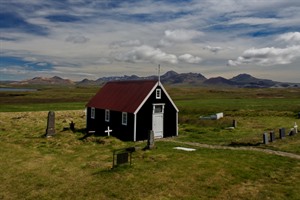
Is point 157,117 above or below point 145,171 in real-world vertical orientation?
above

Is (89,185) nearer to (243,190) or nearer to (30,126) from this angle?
(243,190)

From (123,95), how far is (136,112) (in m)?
5.18

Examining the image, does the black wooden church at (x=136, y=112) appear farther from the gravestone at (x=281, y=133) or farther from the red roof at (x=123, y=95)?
the gravestone at (x=281, y=133)

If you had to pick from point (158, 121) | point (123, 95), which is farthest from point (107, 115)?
point (158, 121)

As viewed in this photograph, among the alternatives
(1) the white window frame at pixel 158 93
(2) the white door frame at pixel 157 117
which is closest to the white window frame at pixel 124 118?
(2) the white door frame at pixel 157 117

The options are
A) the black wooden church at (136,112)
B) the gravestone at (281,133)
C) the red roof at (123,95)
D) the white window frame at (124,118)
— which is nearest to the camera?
the gravestone at (281,133)

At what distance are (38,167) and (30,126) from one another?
73.8 ft

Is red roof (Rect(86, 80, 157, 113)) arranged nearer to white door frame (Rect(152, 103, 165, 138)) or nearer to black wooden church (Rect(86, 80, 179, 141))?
black wooden church (Rect(86, 80, 179, 141))

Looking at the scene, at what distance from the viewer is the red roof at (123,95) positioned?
33594 mm

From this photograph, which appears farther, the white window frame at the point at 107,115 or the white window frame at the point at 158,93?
the white window frame at the point at 107,115

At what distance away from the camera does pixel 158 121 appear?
34812 mm

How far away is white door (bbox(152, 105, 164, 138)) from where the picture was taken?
34375 mm

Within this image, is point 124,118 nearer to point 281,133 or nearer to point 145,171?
point 145,171

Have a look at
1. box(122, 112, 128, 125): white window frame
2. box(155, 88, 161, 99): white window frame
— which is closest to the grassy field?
box(122, 112, 128, 125): white window frame
